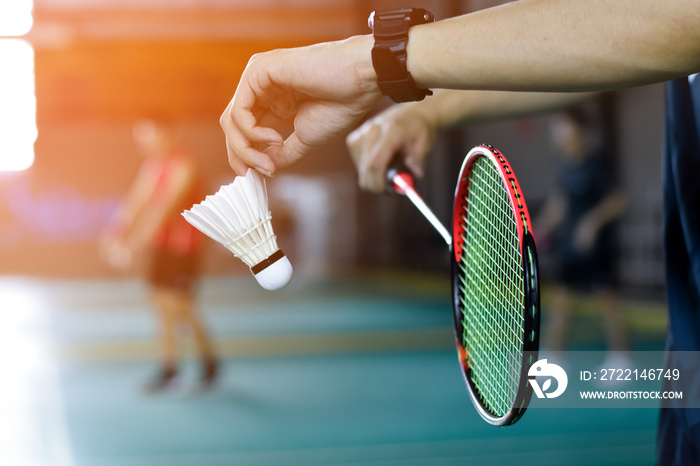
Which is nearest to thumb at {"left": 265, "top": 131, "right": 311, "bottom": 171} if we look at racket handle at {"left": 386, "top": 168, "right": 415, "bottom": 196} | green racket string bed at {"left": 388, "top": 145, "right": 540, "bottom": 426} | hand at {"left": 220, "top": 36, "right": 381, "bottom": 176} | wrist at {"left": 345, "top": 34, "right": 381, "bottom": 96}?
hand at {"left": 220, "top": 36, "right": 381, "bottom": 176}

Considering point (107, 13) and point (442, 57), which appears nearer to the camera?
point (442, 57)

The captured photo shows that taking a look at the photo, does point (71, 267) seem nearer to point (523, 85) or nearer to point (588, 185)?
point (588, 185)

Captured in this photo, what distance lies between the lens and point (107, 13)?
6.54m

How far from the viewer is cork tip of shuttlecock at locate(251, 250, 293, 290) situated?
0.75 meters

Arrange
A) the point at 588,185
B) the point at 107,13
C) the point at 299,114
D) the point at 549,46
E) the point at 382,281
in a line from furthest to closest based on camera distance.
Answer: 1. the point at 382,281
2. the point at 107,13
3. the point at 588,185
4. the point at 299,114
5. the point at 549,46

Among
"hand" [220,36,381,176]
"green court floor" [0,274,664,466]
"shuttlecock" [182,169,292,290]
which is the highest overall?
"hand" [220,36,381,176]

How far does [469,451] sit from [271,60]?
7.38 ft

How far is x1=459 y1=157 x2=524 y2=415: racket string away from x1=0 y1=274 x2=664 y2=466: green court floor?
1.79m

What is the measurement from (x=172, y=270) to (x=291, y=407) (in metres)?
1.11

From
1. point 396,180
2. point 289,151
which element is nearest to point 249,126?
point 289,151

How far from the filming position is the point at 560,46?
67 cm

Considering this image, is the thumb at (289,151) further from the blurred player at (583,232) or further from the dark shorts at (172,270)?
the blurred player at (583,232)

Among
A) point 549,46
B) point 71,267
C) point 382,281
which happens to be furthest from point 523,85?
point 71,267

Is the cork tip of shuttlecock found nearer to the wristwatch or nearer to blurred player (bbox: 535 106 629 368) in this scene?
the wristwatch
